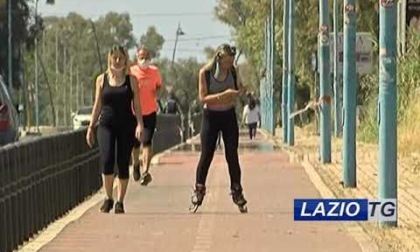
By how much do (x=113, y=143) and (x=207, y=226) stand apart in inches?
70.7

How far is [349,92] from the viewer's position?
1866 centimetres

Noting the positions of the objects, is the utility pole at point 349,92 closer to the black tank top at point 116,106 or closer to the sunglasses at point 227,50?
the sunglasses at point 227,50

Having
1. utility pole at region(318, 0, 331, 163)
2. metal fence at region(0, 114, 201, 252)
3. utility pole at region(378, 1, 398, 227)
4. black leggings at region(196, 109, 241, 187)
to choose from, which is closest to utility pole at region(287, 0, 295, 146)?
utility pole at region(318, 0, 331, 163)

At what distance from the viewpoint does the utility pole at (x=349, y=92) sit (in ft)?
59.6

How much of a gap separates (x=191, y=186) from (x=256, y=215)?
4.45m

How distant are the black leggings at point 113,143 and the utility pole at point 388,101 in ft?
10.2

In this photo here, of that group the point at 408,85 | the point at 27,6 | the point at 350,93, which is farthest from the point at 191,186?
the point at 27,6

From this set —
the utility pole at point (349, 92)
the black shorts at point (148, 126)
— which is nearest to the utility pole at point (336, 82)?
the utility pole at point (349, 92)

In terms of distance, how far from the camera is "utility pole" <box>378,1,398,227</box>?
1307cm

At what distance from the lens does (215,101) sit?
14562mm

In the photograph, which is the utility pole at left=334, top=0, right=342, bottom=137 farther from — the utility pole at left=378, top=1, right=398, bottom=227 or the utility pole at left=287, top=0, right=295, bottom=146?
the utility pole at left=378, top=1, right=398, bottom=227

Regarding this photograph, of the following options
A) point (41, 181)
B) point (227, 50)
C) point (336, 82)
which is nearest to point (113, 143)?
point (41, 181)

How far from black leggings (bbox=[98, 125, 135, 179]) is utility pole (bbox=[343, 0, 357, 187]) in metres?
4.35

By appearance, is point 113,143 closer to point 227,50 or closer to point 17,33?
point 227,50
